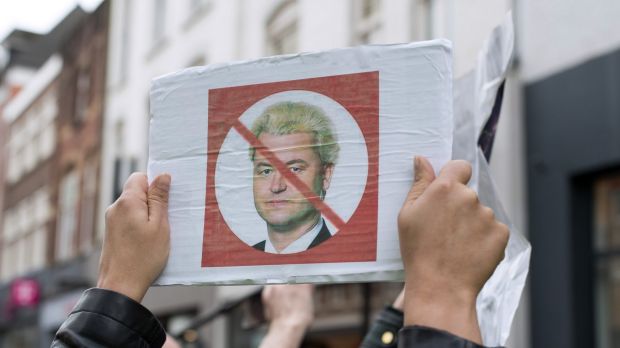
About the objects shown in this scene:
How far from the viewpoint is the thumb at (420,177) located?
143cm

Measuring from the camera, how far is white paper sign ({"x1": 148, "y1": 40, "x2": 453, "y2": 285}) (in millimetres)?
1555

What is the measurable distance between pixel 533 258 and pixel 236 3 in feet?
21.3

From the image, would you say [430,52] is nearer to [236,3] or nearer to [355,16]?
[355,16]

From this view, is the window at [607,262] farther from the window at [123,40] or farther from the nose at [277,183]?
the window at [123,40]

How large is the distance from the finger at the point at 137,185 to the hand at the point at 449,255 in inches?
19.1

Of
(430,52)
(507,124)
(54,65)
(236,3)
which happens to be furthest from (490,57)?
(54,65)

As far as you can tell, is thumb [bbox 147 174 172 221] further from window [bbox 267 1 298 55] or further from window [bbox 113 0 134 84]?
window [bbox 113 0 134 84]

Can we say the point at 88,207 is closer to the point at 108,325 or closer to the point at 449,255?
the point at 108,325

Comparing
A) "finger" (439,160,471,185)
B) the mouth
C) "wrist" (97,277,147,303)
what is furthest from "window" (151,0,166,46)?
"finger" (439,160,471,185)

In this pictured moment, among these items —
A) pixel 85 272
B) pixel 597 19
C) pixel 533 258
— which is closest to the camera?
pixel 597 19

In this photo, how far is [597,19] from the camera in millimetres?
6668

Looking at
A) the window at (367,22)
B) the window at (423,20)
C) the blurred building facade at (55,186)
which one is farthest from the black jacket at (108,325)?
the blurred building facade at (55,186)

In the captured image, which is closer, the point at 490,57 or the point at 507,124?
the point at 490,57

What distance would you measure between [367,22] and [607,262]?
12.7 feet
